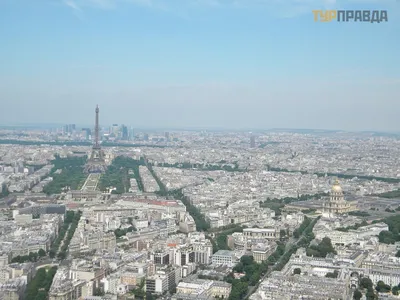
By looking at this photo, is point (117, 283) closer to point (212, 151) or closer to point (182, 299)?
point (182, 299)

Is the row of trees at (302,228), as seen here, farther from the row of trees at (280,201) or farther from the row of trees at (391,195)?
the row of trees at (391,195)

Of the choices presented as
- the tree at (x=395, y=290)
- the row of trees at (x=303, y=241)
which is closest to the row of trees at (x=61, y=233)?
the row of trees at (x=303, y=241)

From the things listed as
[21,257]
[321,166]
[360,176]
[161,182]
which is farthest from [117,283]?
[321,166]

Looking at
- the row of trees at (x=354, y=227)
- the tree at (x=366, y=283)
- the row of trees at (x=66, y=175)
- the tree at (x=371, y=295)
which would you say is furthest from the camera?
the row of trees at (x=66, y=175)

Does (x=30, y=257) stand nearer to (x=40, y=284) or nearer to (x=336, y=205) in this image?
(x=40, y=284)

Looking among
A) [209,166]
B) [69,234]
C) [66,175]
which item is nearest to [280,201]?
[69,234]
